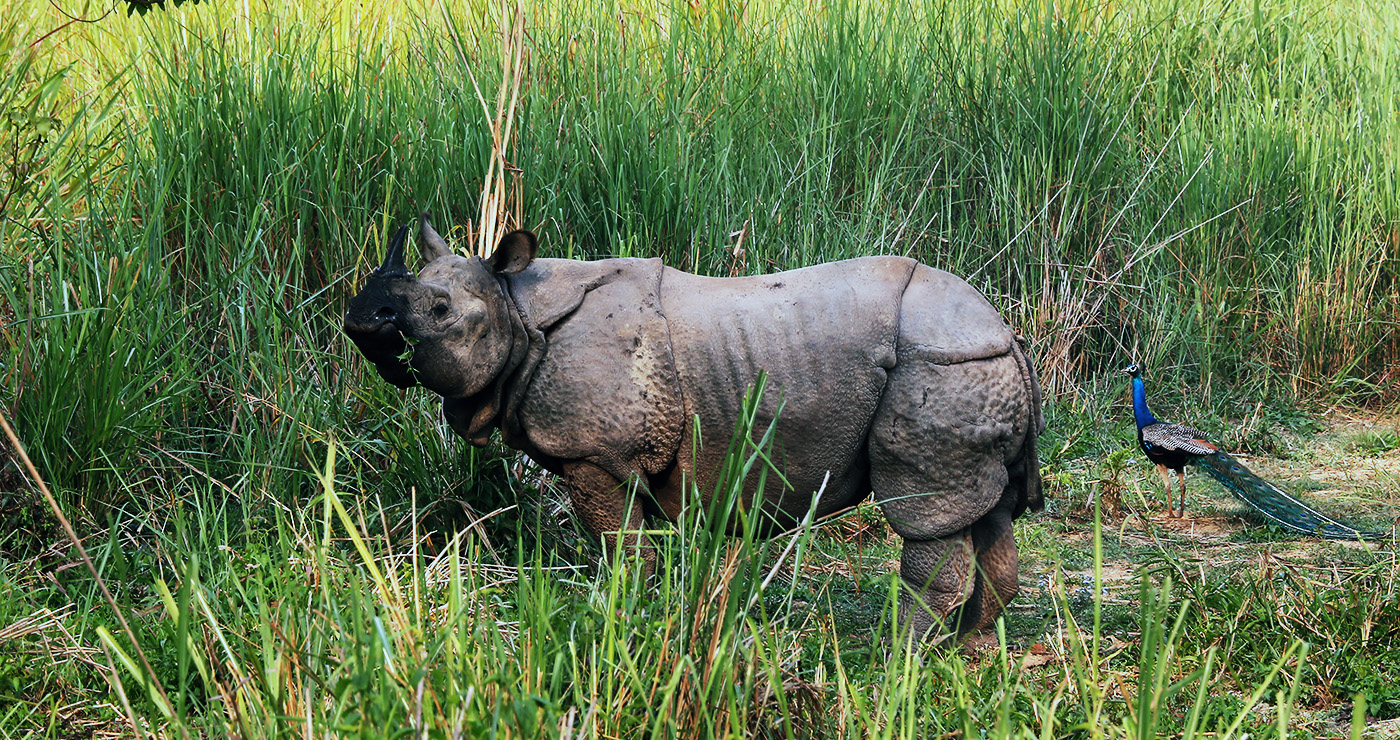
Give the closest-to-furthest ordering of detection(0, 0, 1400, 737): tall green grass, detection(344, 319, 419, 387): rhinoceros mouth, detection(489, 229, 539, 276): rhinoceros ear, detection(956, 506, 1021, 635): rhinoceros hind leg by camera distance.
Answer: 1. detection(0, 0, 1400, 737): tall green grass
2. detection(344, 319, 419, 387): rhinoceros mouth
3. detection(489, 229, 539, 276): rhinoceros ear
4. detection(956, 506, 1021, 635): rhinoceros hind leg

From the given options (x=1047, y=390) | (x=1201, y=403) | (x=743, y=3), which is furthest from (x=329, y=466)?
(x=1201, y=403)

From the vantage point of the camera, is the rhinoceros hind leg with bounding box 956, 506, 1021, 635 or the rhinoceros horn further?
the rhinoceros hind leg with bounding box 956, 506, 1021, 635

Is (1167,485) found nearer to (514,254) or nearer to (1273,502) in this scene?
(1273,502)

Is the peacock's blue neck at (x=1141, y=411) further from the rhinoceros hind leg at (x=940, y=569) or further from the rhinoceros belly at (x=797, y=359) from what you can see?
the rhinoceros belly at (x=797, y=359)

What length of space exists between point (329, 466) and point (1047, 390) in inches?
178

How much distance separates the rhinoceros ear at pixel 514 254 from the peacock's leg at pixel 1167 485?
3238mm

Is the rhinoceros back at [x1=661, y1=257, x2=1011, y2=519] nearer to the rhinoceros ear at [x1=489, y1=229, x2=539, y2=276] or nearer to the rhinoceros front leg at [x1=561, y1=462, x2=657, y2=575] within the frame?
the rhinoceros front leg at [x1=561, y1=462, x2=657, y2=575]

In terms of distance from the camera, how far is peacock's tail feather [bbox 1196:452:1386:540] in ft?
15.1

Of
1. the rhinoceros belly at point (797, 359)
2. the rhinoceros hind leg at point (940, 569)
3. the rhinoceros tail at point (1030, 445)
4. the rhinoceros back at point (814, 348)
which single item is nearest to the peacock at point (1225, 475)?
the rhinoceros tail at point (1030, 445)

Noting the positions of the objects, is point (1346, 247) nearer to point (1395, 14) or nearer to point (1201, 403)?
point (1201, 403)

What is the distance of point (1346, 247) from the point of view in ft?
22.2

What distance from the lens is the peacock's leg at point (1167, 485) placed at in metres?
5.23

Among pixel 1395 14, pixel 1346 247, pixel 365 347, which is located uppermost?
pixel 1395 14

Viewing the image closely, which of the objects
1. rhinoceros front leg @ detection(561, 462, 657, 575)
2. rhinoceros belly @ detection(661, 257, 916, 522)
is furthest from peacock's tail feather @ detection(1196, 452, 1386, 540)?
rhinoceros front leg @ detection(561, 462, 657, 575)
